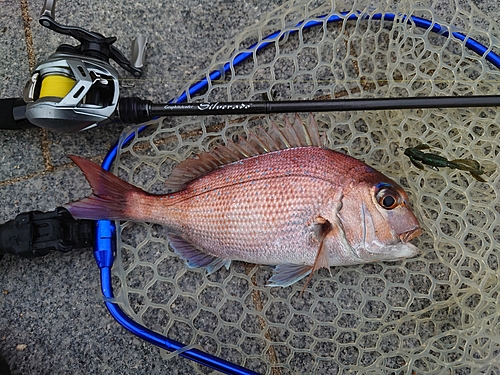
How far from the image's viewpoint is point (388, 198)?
4.88ft

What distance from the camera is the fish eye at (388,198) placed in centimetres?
149

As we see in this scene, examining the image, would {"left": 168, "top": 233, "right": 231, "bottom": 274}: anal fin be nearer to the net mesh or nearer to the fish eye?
the net mesh

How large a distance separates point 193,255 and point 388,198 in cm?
79

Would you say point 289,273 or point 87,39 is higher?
point 87,39

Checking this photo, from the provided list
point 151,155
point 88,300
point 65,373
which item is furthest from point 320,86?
point 65,373

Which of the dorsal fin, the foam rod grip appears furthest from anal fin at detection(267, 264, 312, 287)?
the foam rod grip

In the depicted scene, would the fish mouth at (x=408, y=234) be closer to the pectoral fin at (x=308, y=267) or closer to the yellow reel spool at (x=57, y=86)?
the pectoral fin at (x=308, y=267)

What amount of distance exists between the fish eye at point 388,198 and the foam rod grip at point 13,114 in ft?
4.66

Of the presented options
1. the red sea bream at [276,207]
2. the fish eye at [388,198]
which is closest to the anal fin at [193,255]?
the red sea bream at [276,207]

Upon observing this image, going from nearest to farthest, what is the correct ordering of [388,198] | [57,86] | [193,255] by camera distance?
[388,198] < [57,86] < [193,255]

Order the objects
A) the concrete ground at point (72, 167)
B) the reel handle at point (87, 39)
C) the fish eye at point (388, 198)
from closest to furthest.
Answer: the fish eye at point (388, 198) → the reel handle at point (87, 39) → the concrete ground at point (72, 167)

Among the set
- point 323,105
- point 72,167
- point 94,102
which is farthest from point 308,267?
point 72,167

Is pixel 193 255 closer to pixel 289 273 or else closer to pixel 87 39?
pixel 289 273

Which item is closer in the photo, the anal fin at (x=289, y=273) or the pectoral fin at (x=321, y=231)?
the pectoral fin at (x=321, y=231)
